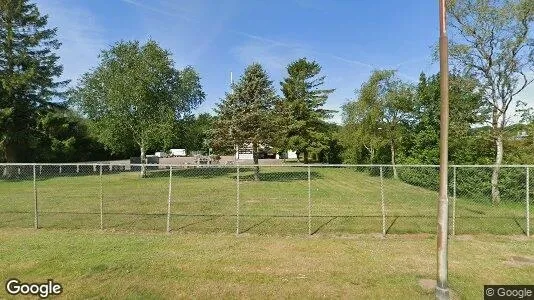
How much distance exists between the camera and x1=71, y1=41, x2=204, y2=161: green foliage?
88.7 feet

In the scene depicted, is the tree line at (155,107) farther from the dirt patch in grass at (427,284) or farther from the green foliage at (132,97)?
the dirt patch in grass at (427,284)

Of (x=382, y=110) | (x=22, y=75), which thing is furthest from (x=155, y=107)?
(x=382, y=110)

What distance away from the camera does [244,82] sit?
25.6 m

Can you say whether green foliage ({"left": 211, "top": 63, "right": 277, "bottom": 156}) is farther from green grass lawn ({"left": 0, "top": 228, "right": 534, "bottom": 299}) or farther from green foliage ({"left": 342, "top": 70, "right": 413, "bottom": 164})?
green grass lawn ({"left": 0, "top": 228, "right": 534, "bottom": 299})

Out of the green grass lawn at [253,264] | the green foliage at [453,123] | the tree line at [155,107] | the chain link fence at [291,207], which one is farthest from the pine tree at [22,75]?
the green foliage at [453,123]

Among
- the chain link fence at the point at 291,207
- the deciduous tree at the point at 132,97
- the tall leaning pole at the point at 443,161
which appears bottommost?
the chain link fence at the point at 291,207

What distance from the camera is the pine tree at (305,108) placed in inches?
1599

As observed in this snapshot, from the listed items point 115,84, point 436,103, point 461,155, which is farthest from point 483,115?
point 115,84

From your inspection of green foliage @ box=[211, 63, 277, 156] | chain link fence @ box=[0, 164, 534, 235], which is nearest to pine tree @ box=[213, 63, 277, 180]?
green foliage @ box=[211, 63, 277, 156]

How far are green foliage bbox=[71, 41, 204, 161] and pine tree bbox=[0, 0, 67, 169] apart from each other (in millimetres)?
3563

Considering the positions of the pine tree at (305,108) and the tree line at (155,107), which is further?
the pine tree at (305,108)

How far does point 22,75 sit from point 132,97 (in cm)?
872

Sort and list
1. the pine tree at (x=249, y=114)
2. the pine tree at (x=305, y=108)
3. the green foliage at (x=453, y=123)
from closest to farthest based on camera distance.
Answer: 1. the green foliage at (x=453, y=123)
2. the pine tree at (x=249, y=114)
3. the pine tree at (x=305, y=108)

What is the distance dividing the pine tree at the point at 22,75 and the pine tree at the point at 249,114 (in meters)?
15.8
